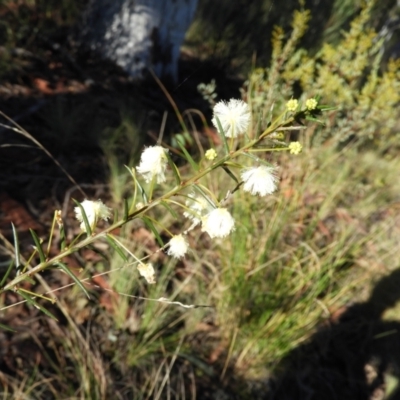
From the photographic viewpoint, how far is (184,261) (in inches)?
110

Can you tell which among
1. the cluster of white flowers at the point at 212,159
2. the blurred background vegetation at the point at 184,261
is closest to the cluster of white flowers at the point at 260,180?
the cluster of white flowers at the point at 212,159

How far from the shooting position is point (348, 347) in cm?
299

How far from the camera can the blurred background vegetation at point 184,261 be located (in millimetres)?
2119

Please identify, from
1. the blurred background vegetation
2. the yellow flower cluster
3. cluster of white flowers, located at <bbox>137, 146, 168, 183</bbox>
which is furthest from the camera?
the blurred background vegetation

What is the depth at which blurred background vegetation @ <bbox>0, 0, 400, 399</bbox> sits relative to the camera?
212cm

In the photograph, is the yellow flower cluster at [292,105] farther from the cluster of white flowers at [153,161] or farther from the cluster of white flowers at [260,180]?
the cluster of white flowers at [153,161]

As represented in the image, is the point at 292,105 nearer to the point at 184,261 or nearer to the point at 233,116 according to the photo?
the point at 233,116

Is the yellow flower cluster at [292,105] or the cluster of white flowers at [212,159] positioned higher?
the yellow flower cluster at [292,105]

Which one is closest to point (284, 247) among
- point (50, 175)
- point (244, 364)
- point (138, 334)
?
point (244, 364)

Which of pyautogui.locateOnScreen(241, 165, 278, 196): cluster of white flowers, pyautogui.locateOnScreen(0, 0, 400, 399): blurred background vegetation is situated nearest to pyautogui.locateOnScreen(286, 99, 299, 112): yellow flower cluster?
pyautogui.locateOnScreen(241, 165, 278, 196): cluster of white flowers

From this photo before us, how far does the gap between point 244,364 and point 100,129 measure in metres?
1.89

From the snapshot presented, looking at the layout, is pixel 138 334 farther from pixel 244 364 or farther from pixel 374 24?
pixel 374 24

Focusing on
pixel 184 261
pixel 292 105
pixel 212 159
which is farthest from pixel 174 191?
pixel 184 261

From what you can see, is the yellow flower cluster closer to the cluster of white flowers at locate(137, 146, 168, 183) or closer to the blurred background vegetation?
the cluster of white flowers at locate(137, 146, 168, 183)
